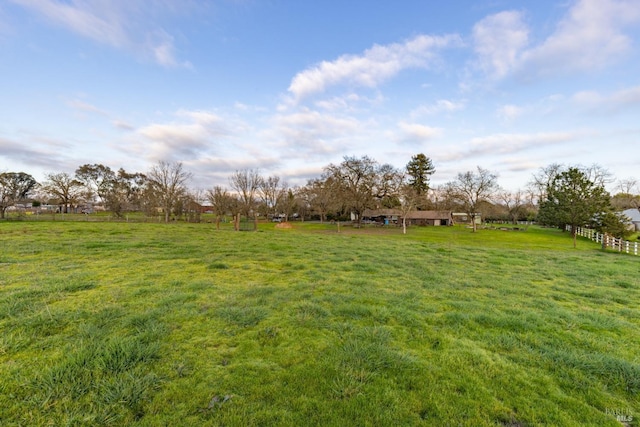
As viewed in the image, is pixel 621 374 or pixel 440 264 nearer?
pixel 621 374

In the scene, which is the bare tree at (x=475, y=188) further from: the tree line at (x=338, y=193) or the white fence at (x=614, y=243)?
the white fence at (x=614, y=243)

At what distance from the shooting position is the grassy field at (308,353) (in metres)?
2.26

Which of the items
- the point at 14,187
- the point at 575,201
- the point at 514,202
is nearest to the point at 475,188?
the point at 575,201

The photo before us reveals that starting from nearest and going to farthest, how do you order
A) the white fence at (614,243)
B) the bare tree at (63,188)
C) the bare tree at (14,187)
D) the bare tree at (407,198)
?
1. the white fence at (614,243)
2. the bare tree at (14,187)
3. the bare tree at (407,198)
4. the bare tree at (63,188)

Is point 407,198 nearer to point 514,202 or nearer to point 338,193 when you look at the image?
point 338,193

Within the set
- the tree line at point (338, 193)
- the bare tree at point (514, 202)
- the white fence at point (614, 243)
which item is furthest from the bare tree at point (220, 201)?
the bare tree at point (514, 202)

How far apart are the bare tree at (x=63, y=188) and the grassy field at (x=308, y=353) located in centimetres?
5855

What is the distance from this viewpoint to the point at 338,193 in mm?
42406

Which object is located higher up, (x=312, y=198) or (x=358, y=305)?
(x=312, y=198)

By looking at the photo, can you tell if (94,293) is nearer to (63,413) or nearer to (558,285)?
(63,413)

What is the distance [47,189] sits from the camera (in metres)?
46.6

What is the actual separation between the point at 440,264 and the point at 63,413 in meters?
10.3

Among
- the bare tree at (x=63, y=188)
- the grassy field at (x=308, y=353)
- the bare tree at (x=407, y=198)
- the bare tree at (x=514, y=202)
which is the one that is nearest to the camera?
the grassy field at (x=308, y=353)

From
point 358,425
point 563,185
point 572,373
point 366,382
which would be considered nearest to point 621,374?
point 572,373
